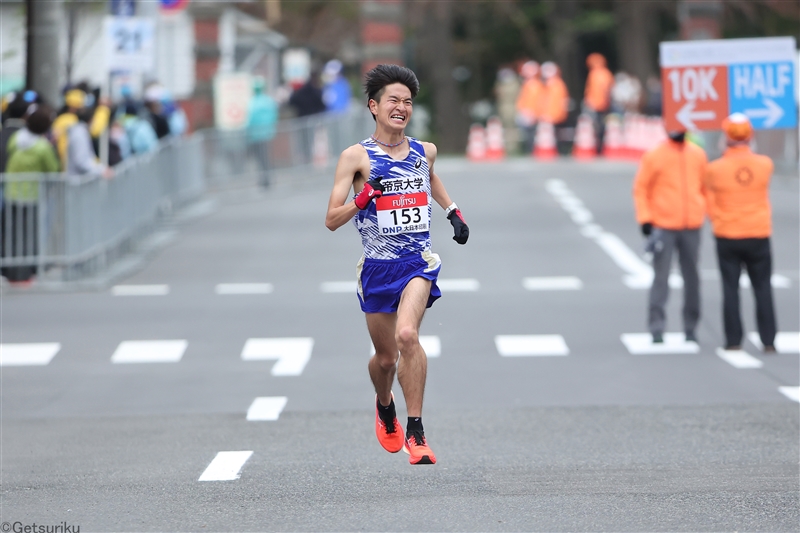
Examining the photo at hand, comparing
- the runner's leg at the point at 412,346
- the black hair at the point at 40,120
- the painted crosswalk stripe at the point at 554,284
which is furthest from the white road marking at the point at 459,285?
the runner's leg at the point at 412,346

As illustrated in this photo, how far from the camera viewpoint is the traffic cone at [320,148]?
30973 mm

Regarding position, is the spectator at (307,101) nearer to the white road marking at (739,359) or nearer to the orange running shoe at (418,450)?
the white road marking at (739,359)

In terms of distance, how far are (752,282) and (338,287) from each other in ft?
17.8

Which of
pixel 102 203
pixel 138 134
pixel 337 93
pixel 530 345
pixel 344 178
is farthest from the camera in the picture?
pixel 337 93

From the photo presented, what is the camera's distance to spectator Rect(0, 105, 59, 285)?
16.9m

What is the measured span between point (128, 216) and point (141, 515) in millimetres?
12782

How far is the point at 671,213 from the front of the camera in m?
13.7

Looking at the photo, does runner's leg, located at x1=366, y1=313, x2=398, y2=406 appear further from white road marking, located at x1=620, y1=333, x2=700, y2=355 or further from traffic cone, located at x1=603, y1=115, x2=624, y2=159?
traffic cone, located at x1=603, y1=115, x2=624, y2=159

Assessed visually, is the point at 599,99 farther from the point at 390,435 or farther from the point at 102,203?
the point at 390,435

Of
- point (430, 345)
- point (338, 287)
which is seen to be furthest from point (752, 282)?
point (338, 287)

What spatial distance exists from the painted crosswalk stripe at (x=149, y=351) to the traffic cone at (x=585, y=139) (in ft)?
77.2

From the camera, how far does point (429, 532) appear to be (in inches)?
271

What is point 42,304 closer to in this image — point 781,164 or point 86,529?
point 86,529

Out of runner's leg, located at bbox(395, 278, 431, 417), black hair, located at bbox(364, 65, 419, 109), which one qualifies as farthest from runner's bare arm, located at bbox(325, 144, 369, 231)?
runner's leg, located at bbox(395, 278, 431, 417)
